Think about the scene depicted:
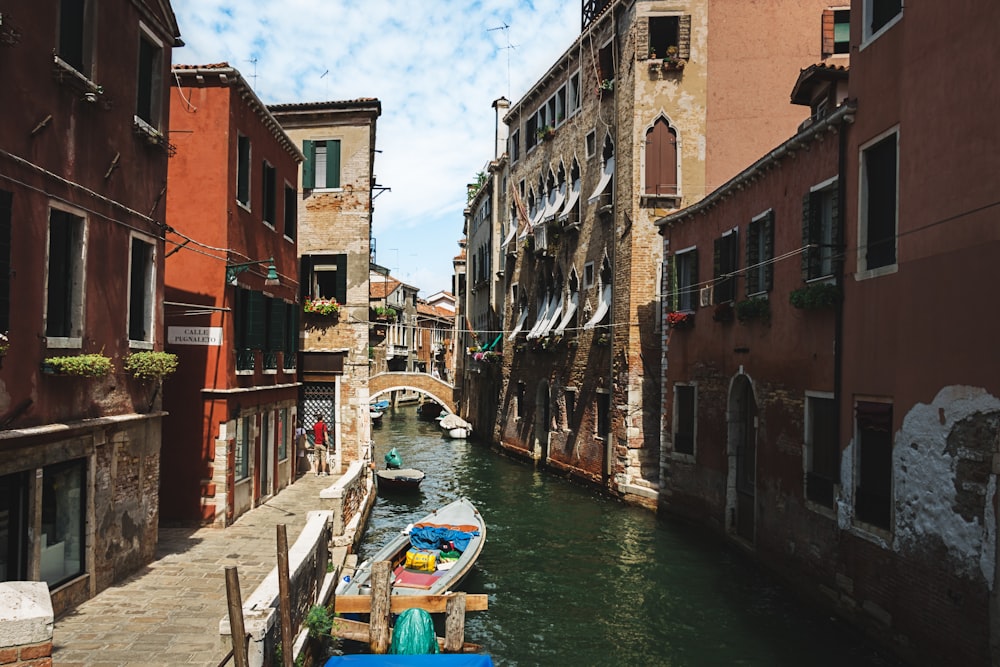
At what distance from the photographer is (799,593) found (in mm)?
12430

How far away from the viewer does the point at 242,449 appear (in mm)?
15422

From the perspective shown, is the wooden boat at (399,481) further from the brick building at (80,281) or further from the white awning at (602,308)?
the brick building at (80,281)

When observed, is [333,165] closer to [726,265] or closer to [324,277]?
[324,277]

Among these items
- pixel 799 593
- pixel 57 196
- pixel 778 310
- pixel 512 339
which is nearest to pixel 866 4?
pixel 778 310

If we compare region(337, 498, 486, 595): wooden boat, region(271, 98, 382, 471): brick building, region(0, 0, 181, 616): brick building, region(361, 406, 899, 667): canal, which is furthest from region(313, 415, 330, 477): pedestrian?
region(0, 0, 181, 616): brick building

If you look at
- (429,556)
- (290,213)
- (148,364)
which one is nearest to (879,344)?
(429,556)

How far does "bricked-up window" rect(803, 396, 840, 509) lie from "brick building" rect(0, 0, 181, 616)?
9.26 m

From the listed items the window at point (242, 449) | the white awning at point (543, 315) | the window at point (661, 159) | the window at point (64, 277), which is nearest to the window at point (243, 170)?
the window at point (242, 449)

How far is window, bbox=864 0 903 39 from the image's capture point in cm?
1015

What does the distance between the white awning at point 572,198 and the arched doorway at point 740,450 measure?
11213mm

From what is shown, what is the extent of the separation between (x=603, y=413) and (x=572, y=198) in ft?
23.4

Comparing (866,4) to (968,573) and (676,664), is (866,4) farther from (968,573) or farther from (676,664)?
(676,664)

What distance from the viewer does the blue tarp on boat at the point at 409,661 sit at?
7.99m

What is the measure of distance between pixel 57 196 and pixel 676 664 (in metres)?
9.10
